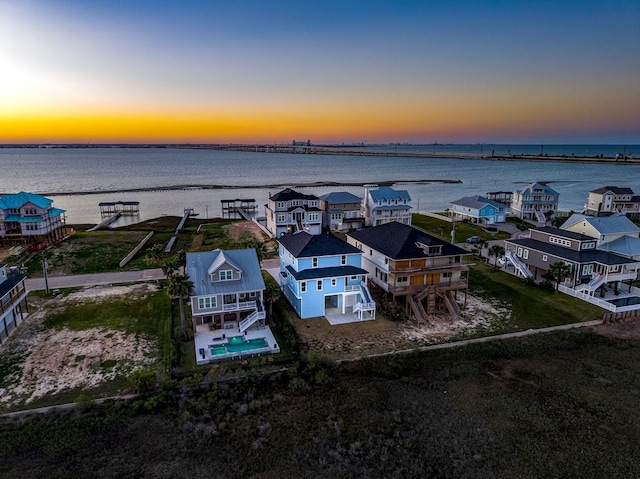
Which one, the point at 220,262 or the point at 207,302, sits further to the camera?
the point at 220,262

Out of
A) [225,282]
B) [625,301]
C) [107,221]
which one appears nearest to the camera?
[225,282]

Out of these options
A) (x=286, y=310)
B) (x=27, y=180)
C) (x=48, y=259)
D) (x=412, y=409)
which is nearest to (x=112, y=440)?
(x=412, y=409)

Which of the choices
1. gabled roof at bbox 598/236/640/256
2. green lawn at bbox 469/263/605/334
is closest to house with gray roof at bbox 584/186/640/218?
gabled roof at bbox 598/236/640/256

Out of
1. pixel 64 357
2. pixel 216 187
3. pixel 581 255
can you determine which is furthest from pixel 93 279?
pixel 216 187

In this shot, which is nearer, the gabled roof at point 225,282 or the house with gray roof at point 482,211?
the gabled roof at point 225,282

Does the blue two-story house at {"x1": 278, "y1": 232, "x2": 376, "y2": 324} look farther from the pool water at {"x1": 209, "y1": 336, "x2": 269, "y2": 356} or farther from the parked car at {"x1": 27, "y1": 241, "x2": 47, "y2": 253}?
the parked car at {"x1": 27, "y1": 241, "x2": 47, "y2": 253}

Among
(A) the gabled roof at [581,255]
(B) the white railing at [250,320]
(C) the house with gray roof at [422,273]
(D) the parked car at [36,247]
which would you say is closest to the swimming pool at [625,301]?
(A) the gabled roof at [581,255]

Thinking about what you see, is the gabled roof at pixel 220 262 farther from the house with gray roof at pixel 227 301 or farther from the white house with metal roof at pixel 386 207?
the white house with metal roof at pixel 386 207

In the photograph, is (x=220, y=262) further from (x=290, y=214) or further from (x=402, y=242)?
(x=290, y=214)
